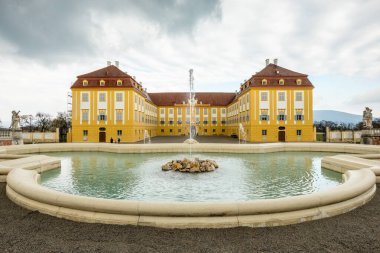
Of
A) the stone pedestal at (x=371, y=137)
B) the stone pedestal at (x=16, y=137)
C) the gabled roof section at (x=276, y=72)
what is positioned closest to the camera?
the stone pedestal at (x=371, y=137)

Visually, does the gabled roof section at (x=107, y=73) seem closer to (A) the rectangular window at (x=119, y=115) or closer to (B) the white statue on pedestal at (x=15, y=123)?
(A) the rectangular window at (x=119, y=115)

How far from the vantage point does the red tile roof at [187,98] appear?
70.1 meters

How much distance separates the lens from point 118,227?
5.30 meters

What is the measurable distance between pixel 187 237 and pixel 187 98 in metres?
67.4

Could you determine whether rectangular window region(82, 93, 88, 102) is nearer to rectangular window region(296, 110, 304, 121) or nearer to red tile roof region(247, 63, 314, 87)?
red tile roof region(247, 63, 314, 87)

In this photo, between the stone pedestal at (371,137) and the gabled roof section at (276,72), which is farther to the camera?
the gabled roof section at (276,72)

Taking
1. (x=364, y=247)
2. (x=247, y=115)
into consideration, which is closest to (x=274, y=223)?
(x=364, y=247)

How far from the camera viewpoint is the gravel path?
14.7ft

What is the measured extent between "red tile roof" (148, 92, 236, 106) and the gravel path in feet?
211

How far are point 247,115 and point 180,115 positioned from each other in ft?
95.4

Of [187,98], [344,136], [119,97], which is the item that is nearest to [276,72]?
[344,136]

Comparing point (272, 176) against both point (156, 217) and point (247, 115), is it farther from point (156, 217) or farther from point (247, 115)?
point (247, 115)

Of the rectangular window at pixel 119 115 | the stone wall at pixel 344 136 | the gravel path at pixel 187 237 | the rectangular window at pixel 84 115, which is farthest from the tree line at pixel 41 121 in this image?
the gravel path at pixel 187 237

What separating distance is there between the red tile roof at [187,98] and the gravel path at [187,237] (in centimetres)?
6446
